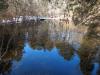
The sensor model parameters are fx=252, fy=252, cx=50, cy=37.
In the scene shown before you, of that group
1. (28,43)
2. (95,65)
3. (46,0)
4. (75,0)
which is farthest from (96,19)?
(46,0)

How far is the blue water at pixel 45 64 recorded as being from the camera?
2027 centimetres

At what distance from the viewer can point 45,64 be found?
75.2 feet

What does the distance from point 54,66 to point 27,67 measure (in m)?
2.41

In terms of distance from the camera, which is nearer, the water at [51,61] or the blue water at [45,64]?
the blue water at [45,64]

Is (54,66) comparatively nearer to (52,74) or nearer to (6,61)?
(52,74)

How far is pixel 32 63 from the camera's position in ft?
75.9

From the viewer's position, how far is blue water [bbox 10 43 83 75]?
2027 centimetres

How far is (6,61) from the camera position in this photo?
75.5 feet

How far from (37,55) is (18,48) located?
378cm

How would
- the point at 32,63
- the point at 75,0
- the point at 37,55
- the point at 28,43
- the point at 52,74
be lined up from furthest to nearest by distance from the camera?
the point at 75,0 < the point at 28,43 < the point at 37,55 < the point at 32,63 < the point at 52,74

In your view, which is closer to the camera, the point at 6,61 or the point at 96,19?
the point at 6,61

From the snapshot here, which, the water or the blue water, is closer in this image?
the blue water

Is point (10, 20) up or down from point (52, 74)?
down

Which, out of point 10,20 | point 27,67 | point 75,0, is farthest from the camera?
point 10,20
